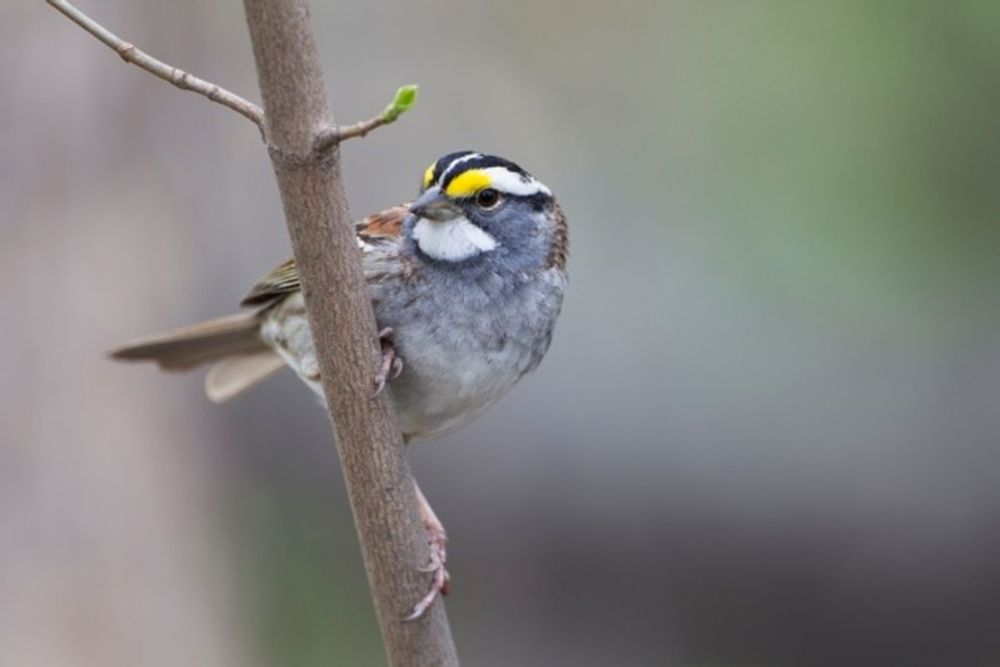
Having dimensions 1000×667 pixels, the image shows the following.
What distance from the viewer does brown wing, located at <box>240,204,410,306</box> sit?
161 inches

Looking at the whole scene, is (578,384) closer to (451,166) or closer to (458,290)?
(458,290)

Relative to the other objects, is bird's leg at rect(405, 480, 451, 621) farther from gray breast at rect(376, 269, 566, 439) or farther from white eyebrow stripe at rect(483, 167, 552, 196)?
white eyebrow stripe at rect(483, 167, 552, 196)

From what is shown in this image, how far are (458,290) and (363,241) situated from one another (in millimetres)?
288

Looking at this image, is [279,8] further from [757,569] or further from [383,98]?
[383,98]

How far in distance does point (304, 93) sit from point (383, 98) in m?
5.49

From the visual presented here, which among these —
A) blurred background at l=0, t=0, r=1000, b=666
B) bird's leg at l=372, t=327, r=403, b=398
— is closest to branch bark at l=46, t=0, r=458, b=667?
bird's leg at l=372, t=327, r=403, b=398

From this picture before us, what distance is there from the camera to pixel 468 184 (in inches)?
154

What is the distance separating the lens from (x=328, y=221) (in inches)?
116

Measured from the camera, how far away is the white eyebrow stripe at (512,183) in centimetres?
397

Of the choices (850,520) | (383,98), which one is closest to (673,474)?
(850,520)

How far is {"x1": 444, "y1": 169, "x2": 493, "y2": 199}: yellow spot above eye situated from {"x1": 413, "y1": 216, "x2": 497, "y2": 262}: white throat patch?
8 cm

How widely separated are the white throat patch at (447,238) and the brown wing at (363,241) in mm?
68

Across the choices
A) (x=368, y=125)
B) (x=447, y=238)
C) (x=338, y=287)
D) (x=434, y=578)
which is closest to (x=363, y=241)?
(x=447, y=238)

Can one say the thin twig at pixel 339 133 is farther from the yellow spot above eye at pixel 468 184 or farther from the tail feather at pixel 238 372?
the tail feather at pixel 238 372
